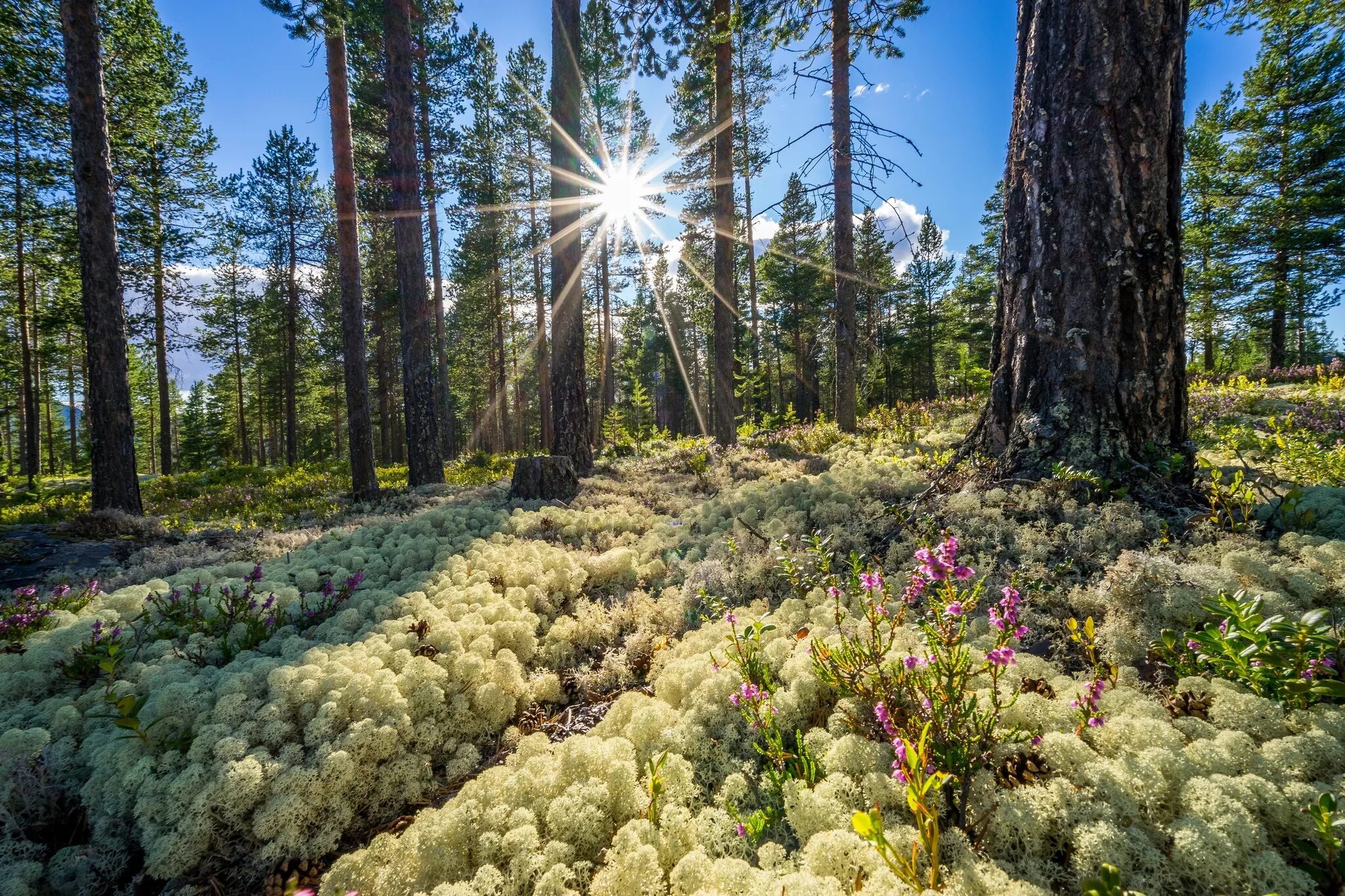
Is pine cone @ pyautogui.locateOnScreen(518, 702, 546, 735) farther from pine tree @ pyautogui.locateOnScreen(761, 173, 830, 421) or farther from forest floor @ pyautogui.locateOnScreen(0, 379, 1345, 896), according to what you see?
pine tree @ pyautogui.locateOnScreen(761, 173, 830, 421)

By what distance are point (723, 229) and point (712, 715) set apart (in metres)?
9.82

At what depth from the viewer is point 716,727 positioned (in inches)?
86.3

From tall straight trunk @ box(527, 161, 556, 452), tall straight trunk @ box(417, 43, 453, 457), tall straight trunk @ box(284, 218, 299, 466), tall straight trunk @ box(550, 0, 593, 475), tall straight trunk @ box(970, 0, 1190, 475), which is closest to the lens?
tall straight trunk @ box(970, 0, 1190, 475)

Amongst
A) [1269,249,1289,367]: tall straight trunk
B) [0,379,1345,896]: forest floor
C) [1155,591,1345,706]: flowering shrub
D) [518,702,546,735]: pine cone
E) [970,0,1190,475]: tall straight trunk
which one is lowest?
[518,702,546,735]: pine cone

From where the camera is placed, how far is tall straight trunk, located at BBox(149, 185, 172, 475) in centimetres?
1594

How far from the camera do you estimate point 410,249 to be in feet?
30.2

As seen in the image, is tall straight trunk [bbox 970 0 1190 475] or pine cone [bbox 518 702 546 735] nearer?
pine cone [bbox 518 702 546 735]

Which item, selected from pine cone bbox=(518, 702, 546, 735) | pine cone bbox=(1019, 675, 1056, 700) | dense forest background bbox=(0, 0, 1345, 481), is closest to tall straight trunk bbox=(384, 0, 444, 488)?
dense forest background bbox=(0, 0, 1345, 481)

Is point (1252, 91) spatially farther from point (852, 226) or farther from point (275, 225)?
point (275, 225)

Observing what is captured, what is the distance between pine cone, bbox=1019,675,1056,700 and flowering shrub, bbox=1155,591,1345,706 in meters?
0.46

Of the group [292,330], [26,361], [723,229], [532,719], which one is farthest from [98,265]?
[292,330]

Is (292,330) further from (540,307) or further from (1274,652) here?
(1274,652)

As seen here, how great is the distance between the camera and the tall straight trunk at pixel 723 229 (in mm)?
9938

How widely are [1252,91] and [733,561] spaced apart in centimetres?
2594
